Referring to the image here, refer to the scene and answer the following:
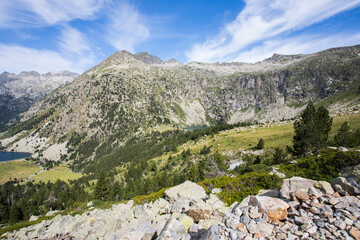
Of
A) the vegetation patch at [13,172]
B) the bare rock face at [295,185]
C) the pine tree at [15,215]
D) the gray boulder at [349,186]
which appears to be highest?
the gray boulder at [349,186]

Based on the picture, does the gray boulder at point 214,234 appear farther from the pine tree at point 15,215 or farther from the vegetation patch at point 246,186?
the pine tree at point 15,215

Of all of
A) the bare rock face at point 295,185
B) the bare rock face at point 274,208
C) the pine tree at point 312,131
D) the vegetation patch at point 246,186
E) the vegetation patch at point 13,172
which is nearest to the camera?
the bare rock face at point 274,208

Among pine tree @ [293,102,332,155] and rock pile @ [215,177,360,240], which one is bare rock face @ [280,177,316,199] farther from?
pine tree @ [293,102,332,155]

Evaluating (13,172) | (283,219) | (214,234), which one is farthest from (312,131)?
(13,172)

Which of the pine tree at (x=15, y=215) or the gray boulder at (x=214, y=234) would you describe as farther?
the pine tree at (x=15, y=215)

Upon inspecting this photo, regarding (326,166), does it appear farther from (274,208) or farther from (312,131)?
(312,131)

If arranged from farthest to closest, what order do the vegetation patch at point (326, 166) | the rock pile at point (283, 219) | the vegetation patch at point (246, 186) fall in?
1. the vegetation patch at point (246, 186)
2. the vegetation patch at point (326, 166)
3. the rock pile at point (283, 219)

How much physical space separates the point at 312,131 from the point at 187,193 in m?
29.6

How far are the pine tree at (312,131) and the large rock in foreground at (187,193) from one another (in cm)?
2687

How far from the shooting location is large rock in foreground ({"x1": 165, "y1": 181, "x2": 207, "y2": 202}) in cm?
1718

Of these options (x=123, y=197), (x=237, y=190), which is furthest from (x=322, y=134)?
(x=123, y=197)

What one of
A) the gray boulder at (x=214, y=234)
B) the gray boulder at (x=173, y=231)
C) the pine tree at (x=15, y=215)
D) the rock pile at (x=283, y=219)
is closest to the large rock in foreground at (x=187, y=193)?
the rock pile at (x=283, y=219)

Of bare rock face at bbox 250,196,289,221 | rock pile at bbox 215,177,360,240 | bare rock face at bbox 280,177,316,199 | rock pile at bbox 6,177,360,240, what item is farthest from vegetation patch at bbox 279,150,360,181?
bare rock face at bbox 250,196,289,221

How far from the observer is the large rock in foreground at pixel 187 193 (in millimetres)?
17181
